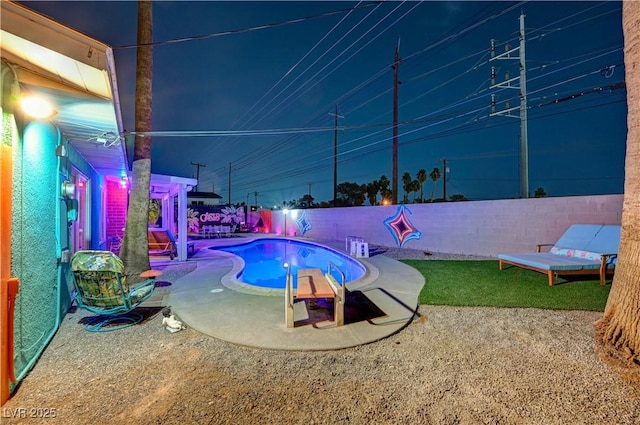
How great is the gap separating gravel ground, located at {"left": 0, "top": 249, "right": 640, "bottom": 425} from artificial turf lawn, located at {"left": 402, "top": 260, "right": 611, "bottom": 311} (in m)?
1.23

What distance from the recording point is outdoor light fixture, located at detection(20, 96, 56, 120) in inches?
112

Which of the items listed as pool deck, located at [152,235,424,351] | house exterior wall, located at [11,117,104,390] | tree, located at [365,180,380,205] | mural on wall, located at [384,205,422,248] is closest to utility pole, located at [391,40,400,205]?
mural on wall, located at [384,205,422,248]

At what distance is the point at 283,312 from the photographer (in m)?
4.38

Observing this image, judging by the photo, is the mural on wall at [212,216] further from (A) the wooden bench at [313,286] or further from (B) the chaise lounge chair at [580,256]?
(B) the chaise lounge chair at [580,256]

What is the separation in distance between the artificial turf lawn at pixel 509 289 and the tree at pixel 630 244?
144 cm

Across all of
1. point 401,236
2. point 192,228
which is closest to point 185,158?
point 192,228

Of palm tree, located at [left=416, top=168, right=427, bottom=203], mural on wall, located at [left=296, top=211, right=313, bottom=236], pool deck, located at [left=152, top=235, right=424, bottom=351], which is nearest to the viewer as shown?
pool deck, located at [left=152, top=235, right=424, bottom=351]

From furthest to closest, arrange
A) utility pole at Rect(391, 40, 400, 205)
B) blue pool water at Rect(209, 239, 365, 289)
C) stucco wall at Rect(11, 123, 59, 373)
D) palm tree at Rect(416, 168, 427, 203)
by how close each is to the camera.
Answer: palm tree at Rect(416, 168, 427, 203) → utility pole at Rect(391, 40, 400, 205) → blue pool water at Rect(209, 239, 365, 289) → stucco wall at Rect(11, 123, 59, 373)

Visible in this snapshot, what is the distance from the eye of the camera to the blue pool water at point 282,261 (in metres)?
8.07

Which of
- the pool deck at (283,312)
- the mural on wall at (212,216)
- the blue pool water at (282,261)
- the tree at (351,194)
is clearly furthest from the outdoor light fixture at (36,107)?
the tree at (351,194)

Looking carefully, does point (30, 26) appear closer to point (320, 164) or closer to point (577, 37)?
point (577, 37)

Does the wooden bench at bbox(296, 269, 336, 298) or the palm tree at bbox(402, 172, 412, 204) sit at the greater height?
the palm tree at bbox(402, 172, 412, 204)

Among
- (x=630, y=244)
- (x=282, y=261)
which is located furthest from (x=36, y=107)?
(x=282, y=261)

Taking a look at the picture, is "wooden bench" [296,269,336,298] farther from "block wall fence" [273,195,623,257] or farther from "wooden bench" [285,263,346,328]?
"block wall fence" [273,195,623,257]
